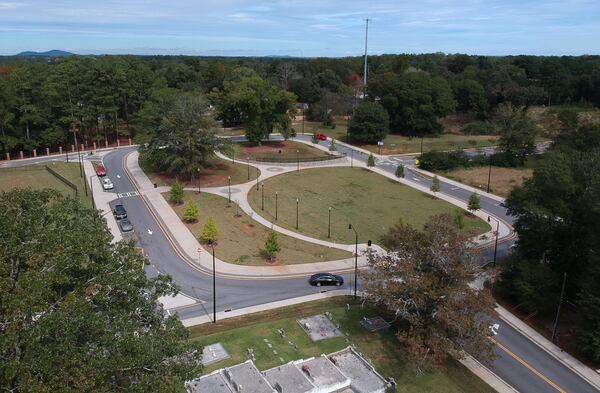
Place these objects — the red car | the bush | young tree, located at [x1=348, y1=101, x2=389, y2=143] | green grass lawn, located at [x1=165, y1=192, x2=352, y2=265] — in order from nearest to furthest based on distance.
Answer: green grass lawn, located at [x1=165, y1=192, x2=352, y2=265] → the red car → young tree, located at [x1=348, y1=101, x2=389, y2=143] → the bush

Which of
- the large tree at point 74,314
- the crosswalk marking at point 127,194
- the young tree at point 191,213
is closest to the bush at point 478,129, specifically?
the crosswalk marking at point 127,194

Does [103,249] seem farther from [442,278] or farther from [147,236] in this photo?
[147,236]

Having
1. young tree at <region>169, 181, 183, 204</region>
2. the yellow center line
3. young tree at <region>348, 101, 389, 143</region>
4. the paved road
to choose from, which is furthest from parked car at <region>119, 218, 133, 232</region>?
young tree at <region>348, 101, 389, 143</region>

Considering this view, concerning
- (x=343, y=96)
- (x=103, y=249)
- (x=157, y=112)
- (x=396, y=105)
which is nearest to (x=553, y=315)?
(x=103, y=249)

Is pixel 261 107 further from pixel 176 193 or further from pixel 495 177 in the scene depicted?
pixel 495 177

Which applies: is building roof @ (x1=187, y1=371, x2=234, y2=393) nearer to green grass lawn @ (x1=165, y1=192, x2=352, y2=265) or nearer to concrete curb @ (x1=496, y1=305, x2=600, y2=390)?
green grass lawn @ (x1=165, y1=192, x2=352, y2=265)

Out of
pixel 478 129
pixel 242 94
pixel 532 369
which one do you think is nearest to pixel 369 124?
pixel 242 94

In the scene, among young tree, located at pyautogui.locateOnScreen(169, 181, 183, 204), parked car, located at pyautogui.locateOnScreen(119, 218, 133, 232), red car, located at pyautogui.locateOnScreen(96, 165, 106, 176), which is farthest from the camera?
red car, located at pyautogui.locateOnScreen(96, 165, 106, 176)
